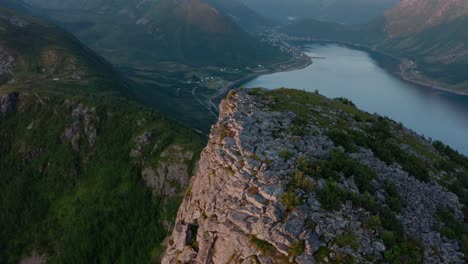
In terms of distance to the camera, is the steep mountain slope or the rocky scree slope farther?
the steep mountain slope

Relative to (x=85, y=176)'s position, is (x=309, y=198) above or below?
above

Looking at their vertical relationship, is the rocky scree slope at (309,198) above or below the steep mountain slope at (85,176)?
above

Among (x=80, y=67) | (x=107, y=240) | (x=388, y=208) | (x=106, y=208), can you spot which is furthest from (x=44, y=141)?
(x=388, y=208)

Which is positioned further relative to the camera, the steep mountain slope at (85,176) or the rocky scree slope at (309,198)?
the steep mountain slope at (85,176)

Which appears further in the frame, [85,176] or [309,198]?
[85,176]
